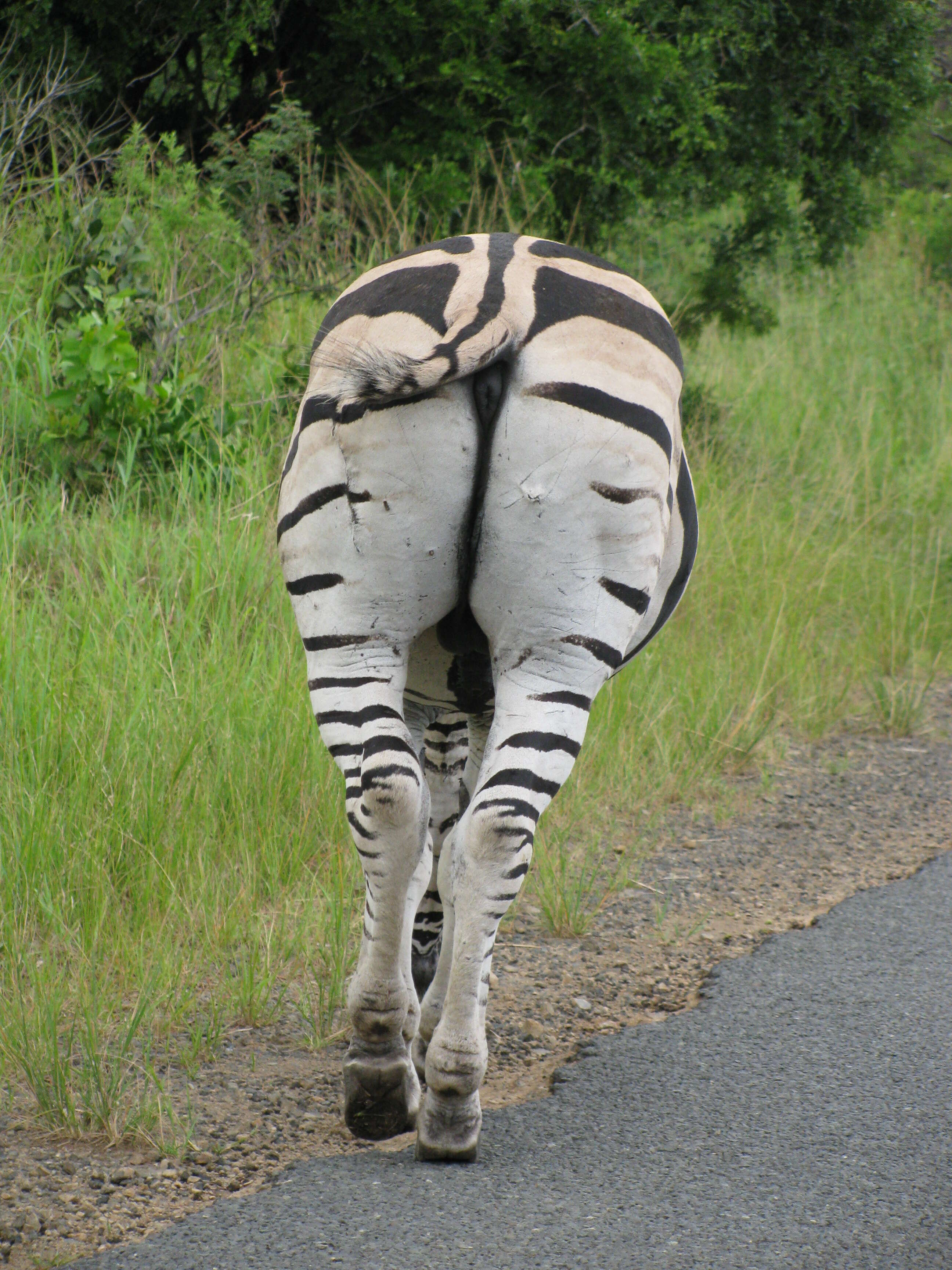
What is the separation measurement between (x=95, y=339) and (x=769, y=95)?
5.90m

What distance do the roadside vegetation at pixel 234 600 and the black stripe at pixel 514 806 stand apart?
0.94 meters

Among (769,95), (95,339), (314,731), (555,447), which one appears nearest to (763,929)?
(314,731)

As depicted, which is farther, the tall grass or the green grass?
the tall grass

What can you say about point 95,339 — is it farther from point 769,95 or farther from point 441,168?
point 769,95

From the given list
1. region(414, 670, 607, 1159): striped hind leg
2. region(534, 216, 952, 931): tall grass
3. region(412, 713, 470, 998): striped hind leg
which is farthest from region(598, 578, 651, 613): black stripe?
region(534, 216, 952, 931): tall grass

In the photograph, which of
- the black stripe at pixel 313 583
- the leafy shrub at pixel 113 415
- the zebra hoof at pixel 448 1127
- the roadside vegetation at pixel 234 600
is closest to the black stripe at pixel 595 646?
the black stripe at pixel 313 583

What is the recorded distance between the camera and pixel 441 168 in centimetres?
790

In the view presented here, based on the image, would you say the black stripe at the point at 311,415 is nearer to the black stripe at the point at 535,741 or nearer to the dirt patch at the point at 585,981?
the black stripe at the point at 535,741

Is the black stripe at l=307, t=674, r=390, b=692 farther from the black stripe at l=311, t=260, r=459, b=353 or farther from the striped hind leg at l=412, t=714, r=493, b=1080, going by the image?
the black stripe at l=311, t=260, r=459, b=353

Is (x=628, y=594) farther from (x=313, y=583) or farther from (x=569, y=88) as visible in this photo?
→ (x=569, y=88)

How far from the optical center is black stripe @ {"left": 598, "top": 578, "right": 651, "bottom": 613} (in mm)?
2184

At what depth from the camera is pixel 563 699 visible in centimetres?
221

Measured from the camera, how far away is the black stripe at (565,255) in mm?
2326

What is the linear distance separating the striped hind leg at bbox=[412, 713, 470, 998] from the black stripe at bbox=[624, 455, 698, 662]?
53 centimetres
